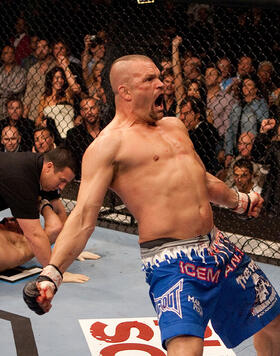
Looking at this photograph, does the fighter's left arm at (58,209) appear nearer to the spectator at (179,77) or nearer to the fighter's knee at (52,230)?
the fighter's knee at (52,230)

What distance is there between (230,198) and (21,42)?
3.88 metres

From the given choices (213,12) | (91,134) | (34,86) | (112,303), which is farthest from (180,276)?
(34,86)

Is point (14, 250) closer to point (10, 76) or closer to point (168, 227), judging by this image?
point (168, 227)

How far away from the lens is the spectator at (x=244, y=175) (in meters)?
3.55

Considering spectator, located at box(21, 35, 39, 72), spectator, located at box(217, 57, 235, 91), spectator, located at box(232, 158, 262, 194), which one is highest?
spectator, located at box(21, 35, 39, 72)

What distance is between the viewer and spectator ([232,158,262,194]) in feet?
11.6

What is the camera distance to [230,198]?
196 centimetres

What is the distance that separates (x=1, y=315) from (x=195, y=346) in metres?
1.23

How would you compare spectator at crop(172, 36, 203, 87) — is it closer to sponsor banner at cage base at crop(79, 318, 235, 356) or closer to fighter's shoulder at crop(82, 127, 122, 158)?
sponsor banner at cage base at crop(79, 318, 235, 356)

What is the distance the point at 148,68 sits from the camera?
1738 millimetres

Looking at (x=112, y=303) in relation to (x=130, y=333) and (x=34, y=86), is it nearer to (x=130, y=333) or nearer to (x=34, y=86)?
(x=130, y=333)

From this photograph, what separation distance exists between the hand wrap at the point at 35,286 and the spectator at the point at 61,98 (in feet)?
9.71

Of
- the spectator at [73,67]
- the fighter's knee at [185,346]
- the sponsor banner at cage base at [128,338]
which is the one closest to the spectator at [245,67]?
the spectator at [73,67]

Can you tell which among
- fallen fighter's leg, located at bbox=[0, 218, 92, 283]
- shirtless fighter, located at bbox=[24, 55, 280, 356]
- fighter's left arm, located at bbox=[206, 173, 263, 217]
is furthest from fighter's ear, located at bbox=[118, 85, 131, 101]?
fallen fighter's leg, located at bbox=[0, 218, 92, 283]
